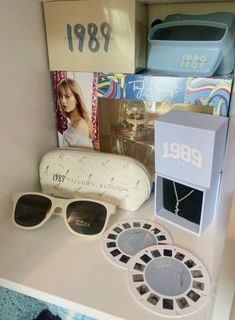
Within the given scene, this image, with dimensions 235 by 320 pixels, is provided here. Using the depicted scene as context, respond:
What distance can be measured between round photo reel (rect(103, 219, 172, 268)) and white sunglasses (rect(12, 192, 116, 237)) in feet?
0.07

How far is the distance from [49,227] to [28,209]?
44mm

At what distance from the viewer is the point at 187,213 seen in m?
0.45

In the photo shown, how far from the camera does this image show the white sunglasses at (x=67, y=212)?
44 cm

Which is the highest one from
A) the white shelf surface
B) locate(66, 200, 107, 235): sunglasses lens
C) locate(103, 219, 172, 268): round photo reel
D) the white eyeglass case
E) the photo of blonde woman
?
the photo of blonde woman

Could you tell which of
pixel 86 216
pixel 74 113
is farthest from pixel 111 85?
pixel 86 216

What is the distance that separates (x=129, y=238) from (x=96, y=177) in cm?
12

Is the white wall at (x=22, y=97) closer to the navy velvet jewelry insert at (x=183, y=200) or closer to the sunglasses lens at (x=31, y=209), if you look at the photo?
the sunglasses lens at (x=31, y=209)

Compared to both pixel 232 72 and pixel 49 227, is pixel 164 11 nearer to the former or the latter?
pixel 232 72

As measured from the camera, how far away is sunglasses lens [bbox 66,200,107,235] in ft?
1.43

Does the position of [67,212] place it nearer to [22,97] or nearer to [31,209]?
[31,209]

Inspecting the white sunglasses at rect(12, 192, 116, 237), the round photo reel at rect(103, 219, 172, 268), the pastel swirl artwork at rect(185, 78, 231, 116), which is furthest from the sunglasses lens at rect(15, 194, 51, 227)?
the pastel swirl artwork at rect(185, 78, 231, 116)

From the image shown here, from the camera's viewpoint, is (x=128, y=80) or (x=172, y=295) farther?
(x=128, y=80)

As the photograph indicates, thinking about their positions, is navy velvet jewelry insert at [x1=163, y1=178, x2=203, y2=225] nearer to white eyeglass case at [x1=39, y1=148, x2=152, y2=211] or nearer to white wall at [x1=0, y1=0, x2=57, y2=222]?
white eyeglass case at [x1=39, y1=148, x2=152, y2=211]

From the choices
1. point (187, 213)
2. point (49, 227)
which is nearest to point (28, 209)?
point (49, 227)
